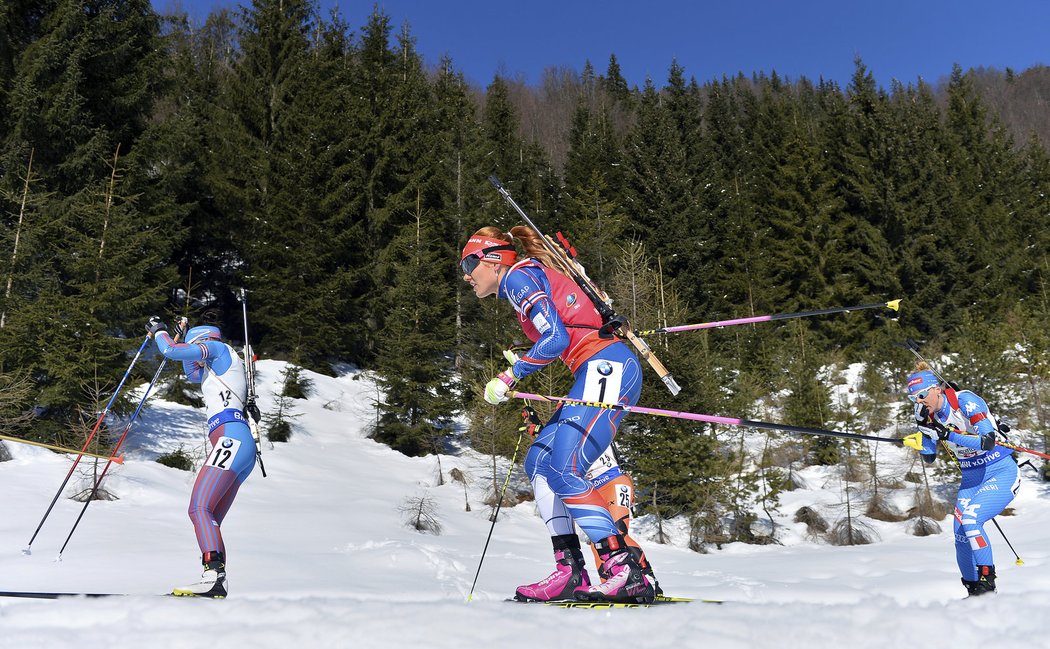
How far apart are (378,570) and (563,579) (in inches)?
279

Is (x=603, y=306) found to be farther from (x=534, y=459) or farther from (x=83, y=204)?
(x=83, y=204)

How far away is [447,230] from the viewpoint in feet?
112

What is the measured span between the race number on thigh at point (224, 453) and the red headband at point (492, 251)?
2.49 metres

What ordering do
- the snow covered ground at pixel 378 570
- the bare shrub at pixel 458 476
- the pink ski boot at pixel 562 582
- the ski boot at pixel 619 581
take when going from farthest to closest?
the bare shrub at pixel 458 476
the pink ski boot at pixel 562 582
the ski boot at pixel 619 581
the snow covered ground at pixel 378 570

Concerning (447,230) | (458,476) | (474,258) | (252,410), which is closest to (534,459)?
(474,258)

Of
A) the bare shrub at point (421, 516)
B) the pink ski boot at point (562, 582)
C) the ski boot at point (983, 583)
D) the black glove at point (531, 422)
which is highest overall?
the black glove at point (531, 422)

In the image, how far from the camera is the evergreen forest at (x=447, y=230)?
63.3 ft

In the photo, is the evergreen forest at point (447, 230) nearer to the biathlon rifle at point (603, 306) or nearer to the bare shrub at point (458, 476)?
the bare shrub at point (458, 476)

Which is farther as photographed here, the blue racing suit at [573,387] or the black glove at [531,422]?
the black glove at [531,422]

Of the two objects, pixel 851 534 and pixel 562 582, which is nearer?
pixel 562 582

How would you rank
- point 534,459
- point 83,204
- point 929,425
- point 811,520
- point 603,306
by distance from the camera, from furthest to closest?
point 811,520 < point 83,204 < point 929,425 < point 603,306 < point 534,459

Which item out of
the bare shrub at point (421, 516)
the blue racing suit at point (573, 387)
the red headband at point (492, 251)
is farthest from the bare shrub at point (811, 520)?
the red headband at point (492, 251)

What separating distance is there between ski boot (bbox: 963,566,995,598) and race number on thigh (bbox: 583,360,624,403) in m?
4.22

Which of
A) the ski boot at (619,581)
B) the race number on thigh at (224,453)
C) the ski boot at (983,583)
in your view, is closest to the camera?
the ski boot at (619,581)
